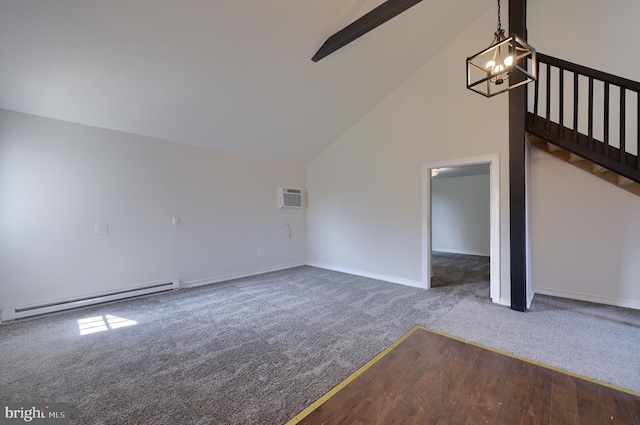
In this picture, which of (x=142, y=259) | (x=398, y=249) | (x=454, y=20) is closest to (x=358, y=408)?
(x=398, y=249)

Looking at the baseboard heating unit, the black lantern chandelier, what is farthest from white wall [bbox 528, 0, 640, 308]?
the baseboard heating unit

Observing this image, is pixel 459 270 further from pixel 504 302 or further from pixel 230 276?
pixel 230 276

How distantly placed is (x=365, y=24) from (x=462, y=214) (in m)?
6.78

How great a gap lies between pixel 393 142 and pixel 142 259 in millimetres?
4556

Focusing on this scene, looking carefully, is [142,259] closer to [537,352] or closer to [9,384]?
[9,384]

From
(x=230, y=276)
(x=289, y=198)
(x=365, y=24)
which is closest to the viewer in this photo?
(x=365, y=24)

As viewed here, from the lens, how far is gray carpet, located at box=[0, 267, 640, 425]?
1.71 meters

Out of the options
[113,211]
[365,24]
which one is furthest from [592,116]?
[113,211]

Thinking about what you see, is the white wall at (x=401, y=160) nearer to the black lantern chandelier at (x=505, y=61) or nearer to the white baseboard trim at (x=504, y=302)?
the white baseboard trim at (x=504, y=302)

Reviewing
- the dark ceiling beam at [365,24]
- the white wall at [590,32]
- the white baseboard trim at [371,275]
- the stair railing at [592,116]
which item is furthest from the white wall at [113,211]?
the white wall at [590,32]

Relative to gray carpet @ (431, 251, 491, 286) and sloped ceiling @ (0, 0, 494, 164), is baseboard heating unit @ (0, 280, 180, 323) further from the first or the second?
gray carpet @ (431, 251, 491, 286)

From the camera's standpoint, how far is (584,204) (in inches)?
136

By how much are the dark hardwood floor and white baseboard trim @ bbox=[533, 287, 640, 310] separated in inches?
90.9

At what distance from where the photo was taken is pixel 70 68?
8.62 ft
